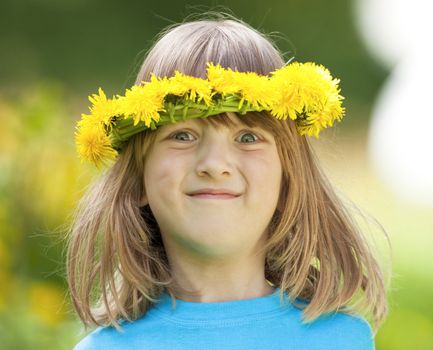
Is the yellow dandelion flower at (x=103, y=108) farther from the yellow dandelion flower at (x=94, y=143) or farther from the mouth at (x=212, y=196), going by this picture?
the mouth at (x=212, y=196)

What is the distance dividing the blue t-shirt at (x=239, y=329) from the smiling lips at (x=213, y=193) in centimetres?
33

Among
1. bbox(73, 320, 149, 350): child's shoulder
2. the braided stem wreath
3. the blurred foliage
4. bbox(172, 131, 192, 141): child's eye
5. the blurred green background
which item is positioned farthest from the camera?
the blurred foliage

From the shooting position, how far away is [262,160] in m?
2.86

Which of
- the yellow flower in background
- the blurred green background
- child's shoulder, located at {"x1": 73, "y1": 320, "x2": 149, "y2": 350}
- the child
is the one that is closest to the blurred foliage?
the blurred green background

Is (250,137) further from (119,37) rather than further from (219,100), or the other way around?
(119,37)

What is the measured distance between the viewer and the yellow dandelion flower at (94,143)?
2979 millimetres

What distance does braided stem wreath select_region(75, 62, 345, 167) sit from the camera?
275cm

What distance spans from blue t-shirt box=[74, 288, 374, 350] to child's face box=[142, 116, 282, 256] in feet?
0.60

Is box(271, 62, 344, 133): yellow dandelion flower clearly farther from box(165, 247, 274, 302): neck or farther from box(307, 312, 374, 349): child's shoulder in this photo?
box(307, 312, 374, 349): child's shoulder

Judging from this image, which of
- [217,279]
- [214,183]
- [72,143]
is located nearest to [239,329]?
[217,279]

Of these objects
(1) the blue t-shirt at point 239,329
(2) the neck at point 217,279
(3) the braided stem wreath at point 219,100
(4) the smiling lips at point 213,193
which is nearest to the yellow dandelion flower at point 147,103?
(3) the braided stem wreath at point 219,100

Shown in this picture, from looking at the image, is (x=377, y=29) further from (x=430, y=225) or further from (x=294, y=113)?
(x=294, y=113)

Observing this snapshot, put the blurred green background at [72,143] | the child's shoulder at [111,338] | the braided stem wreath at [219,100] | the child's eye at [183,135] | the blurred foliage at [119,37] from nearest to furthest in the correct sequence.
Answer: the braided stem wreath at [219,100], the child's eye at [183,135], the child's shoulder at [111,338], the blurred green background at [72,143], the blurred foliage at [119,37]

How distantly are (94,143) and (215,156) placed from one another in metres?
0.44
